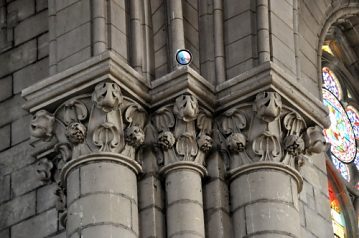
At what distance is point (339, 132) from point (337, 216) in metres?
1.75

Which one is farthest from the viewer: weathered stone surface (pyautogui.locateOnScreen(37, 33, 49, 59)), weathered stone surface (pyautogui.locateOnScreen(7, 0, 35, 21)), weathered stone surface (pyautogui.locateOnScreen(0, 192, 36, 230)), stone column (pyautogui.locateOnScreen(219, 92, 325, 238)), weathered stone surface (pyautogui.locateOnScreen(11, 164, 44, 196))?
weathered stone surface (pyautogui.locateOnScreen(7, 0, 35, 21))

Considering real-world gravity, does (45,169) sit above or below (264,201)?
above

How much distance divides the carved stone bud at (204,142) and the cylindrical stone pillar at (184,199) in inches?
9.5

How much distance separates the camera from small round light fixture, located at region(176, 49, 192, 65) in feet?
54.1

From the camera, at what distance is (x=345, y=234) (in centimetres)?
2131

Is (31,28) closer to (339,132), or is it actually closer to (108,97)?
(108,97)

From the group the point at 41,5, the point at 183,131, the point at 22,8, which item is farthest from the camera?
the point at 22,8

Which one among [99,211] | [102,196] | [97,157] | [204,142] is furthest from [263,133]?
[99,211]

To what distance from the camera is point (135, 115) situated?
16.2m

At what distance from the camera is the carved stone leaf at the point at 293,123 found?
1639 cm

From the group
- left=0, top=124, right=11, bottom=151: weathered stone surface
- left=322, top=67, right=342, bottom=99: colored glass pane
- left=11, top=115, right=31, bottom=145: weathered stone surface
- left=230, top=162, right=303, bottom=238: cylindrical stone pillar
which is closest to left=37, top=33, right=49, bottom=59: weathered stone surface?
left=11, top=115, right=31, bottom=145: weathered stone surface

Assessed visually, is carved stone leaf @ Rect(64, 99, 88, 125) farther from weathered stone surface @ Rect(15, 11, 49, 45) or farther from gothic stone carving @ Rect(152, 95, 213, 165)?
weathered stone surface @ Rect(15, 11, 49, 45)

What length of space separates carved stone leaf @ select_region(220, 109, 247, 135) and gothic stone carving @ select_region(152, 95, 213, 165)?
191mm

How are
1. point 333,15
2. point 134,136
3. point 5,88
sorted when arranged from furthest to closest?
point 333,15 → point 5,88 → point 134,136
